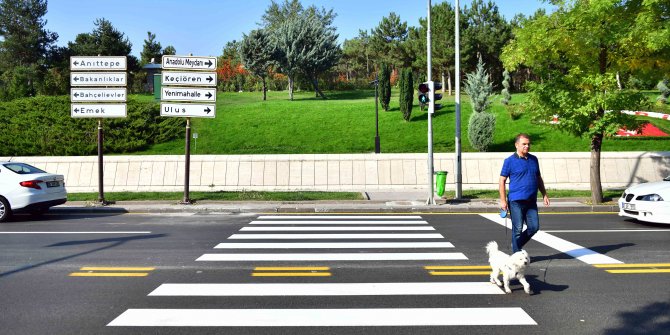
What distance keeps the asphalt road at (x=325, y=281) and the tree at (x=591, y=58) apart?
14.8 feet

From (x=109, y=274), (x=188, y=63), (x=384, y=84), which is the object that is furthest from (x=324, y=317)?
(x=384, y=84)

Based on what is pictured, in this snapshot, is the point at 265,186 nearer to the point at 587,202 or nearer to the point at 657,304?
the point at 587,202

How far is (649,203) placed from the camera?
36.7 ft

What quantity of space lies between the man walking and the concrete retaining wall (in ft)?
42.3

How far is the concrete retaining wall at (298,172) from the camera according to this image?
66.0 ft

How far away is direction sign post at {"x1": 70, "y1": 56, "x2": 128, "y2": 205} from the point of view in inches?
655

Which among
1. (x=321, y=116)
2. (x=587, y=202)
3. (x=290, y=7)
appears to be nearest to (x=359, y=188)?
(x=587, y=202)

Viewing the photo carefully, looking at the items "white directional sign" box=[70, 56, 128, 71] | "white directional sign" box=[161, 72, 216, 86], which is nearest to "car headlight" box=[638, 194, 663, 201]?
"white directional sign" box=[161, 72, 216, 86]

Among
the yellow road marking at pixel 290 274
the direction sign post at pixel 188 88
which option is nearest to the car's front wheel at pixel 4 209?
the direction sign post at pixel 188 88

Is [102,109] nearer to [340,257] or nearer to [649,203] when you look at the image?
[340,257]

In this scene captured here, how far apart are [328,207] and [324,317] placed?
9.77 meters

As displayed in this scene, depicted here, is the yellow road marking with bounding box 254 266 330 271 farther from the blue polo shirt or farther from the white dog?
the blue polo shirt

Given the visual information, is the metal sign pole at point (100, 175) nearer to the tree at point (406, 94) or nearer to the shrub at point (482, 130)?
the shrub at point (482, 130)

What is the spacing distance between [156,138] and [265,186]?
13843 millimetres
